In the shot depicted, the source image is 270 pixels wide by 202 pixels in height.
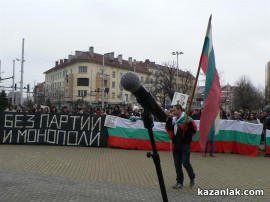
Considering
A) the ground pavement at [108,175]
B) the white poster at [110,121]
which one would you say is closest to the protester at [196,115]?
the ground pavement at [108,175]

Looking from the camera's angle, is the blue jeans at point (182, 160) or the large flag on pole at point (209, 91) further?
the blue jeans at point (182, 160)

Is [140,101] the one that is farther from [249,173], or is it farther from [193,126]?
[249,173]

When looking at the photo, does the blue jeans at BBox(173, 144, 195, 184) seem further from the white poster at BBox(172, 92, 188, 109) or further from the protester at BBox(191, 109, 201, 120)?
the white poster at BBox(172, 92, 188, 109)

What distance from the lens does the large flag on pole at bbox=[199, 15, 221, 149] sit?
682 centimetres

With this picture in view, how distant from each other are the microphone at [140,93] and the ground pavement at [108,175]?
3794 mm

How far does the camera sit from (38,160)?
38.4ft

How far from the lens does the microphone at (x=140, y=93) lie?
10.7 ft

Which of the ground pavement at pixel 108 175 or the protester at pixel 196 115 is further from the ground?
the protester at pixel 196 115

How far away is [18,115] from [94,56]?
8237 centimetres

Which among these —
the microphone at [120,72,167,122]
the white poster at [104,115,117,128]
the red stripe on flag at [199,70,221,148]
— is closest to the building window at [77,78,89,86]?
the white poster at [104,115,117,128]

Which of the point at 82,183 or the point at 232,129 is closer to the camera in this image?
the point at 82,183

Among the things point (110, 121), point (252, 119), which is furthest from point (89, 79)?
point (252, 119)

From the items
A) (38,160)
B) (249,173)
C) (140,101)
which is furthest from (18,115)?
(140,101)

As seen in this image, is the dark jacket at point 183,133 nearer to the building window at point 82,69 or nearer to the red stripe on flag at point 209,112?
the red stripe on flag at point 209,112
